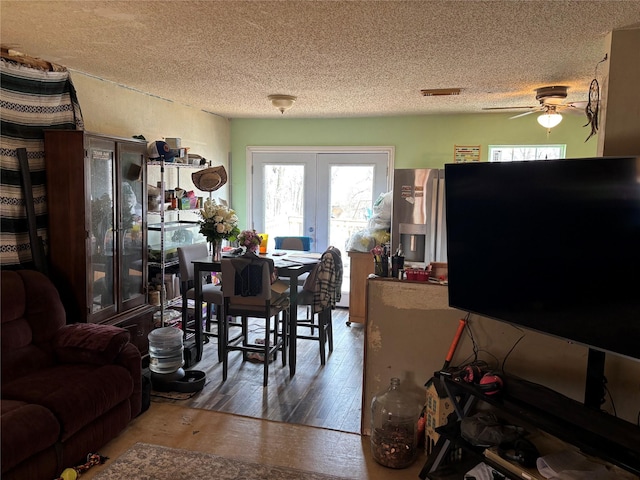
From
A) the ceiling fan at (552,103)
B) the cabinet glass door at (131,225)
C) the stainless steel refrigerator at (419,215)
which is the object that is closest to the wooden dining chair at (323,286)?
the stainless steel refrigerator at (419,215)

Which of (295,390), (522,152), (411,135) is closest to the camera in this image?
(295,390)

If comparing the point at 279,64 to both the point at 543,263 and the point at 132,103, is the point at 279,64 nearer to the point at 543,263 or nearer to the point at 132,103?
the point at 132,103

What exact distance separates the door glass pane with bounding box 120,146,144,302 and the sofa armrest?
782 mm

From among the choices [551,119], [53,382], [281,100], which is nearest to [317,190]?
[281,100]

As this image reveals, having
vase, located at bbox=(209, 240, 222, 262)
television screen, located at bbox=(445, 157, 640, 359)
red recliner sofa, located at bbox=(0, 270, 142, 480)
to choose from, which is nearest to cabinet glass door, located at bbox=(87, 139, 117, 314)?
red recliner sofa, located at bbox=(0, 270, 142, 480)

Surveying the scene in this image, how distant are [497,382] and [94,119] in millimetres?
3527

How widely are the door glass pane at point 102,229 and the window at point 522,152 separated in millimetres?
4083

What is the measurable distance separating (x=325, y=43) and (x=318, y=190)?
343cm

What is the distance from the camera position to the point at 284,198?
6449 millimetres

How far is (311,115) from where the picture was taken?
6.02 meters

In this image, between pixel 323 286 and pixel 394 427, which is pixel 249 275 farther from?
pixel 394 427

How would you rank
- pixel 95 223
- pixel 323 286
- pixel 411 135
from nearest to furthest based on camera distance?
pixel 95 223 → pixel 323 286 → pixel 411 135

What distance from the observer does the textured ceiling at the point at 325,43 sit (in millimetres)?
2387

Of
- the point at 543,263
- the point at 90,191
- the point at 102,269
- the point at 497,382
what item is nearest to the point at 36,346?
the point at 102,269
